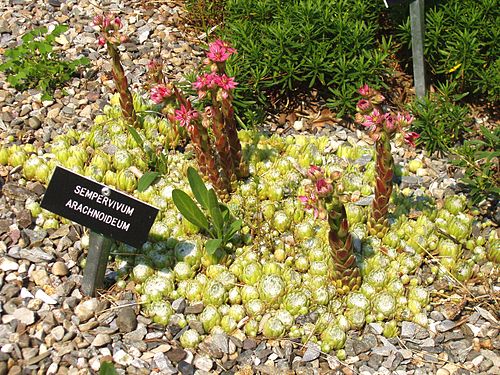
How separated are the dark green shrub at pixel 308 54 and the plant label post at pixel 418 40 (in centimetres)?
21

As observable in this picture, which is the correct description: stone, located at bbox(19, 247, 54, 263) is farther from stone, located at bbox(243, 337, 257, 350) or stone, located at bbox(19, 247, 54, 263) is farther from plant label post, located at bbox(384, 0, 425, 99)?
plant label post, located at bbox(384, 0, 425, 99)

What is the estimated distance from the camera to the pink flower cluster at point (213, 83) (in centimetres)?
365

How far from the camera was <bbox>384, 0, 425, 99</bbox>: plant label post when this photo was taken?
14.4 ft

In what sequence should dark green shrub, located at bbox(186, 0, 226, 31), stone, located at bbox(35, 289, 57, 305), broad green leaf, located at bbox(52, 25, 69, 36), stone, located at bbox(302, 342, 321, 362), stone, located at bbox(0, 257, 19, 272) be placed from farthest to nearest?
dark green shrub, located at bbox(186, 0, 226, 31)
broad green leaf, located at bbox(52, 25, 69, 36)
stone, located at bbox(0, 257, 19, 272)
stone, located at bbox(35, 289, 57, 305)
stone, located at bbox(302, 342, 321, 362)

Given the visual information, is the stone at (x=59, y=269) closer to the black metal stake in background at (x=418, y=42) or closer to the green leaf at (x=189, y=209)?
the green leaf at (x=189, y=209)

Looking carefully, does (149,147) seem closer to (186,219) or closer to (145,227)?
(186,219)

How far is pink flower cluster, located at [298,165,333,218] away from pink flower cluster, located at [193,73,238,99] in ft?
2.63

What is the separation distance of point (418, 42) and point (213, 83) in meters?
1.64

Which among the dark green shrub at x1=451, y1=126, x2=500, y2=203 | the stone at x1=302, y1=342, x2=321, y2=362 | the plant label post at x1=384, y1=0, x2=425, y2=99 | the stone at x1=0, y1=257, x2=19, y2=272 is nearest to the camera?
the stone at x1=302, y1=342, x2=321, y2=362

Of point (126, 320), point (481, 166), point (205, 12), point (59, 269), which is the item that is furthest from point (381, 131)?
point (205, 12)

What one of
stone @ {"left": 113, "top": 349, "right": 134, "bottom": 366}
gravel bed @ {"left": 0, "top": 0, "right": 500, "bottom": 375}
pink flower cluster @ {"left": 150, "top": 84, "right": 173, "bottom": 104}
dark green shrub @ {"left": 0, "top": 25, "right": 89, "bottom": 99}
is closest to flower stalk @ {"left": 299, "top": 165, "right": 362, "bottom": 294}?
gravel bed @ {"left": 0, "top": 0, "right": 500, "bottom": 375}

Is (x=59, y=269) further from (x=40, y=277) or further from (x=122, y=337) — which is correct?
(x=122, y=337)

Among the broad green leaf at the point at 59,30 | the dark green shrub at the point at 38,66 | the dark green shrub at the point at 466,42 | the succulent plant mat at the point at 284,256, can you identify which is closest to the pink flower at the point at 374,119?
the succulent plant mat at the point at 284,256

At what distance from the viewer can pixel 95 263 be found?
3.46 meters
